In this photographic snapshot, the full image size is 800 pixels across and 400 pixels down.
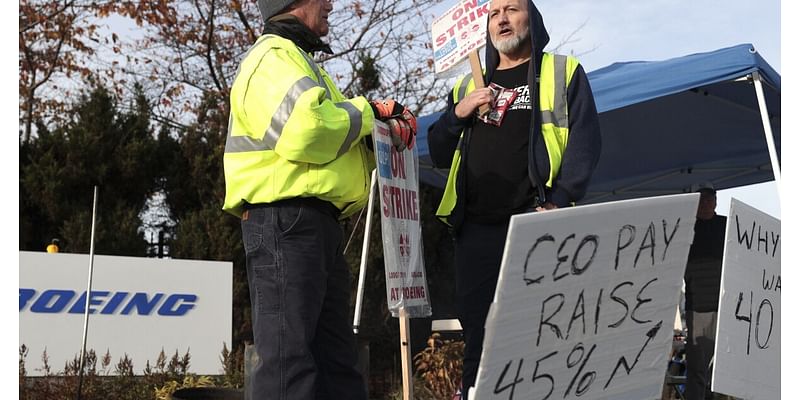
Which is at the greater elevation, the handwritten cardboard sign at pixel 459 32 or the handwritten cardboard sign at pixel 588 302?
the handwritten cardboard sign at pixel 459 32

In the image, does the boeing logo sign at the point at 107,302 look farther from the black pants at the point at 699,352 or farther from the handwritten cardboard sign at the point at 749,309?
the handwritten cardboard sign at the point at 749,309

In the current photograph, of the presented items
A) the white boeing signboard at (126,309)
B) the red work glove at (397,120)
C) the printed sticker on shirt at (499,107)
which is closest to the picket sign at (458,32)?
the printed sticker on shirt at (499,107)

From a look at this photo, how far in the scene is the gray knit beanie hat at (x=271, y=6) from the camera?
3.20 m

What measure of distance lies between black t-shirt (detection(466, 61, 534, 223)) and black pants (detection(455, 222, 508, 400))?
59 mm

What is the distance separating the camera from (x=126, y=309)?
23.7 ft

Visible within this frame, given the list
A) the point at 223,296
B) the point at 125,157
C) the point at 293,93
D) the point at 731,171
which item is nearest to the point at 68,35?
the point at 125,157

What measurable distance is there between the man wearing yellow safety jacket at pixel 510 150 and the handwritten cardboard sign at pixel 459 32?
1.23 meters

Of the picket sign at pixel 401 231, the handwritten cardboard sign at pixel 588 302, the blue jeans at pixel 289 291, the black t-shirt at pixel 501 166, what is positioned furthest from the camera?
the picket sign at pixel 401 231

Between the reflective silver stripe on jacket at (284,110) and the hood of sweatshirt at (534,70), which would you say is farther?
the hood of sweatshirt at (534,70)

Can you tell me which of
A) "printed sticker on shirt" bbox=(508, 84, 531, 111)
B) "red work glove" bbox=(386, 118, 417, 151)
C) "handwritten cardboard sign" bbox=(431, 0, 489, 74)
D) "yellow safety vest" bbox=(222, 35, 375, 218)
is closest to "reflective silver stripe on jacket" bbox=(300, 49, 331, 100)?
"yellow safety vest" bbox=(222, 35, 375, 218)

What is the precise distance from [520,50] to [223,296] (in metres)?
4.79

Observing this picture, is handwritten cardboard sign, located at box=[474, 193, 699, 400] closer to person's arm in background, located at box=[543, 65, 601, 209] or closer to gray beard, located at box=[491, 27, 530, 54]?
person's arm in background, located at box=[543, 65, 601, 209]

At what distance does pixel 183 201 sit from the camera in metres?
11.8

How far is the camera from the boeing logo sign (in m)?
6.79
